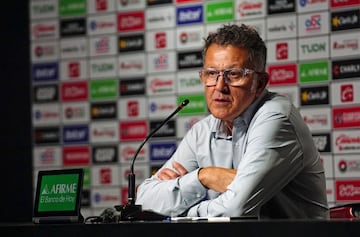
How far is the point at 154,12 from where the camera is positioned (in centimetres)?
530

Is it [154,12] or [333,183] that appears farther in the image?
[154,12]

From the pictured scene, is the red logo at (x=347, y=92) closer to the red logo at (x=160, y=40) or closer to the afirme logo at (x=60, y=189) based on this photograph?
the red logo at (x=160, y=40)

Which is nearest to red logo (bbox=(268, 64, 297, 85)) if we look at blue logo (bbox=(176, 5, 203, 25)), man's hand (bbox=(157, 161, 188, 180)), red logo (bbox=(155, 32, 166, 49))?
blue logo (bbox=(176, 5, 203, 25))

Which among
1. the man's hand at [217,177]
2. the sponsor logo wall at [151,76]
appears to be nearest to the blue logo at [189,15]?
the sponsor logo wall at [151,76]

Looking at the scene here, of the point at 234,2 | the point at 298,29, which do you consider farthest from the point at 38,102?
the point at 298,29

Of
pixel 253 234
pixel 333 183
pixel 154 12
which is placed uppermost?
pixel 154 12

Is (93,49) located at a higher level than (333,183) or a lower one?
higher

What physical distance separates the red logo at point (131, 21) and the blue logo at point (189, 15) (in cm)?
30

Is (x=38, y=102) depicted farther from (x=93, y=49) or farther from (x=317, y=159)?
(x=317, y=159)

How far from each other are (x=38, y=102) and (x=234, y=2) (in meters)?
1.74

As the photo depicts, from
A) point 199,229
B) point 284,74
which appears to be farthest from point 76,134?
point 199,229

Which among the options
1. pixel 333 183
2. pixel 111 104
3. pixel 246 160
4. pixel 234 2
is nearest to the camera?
pixel 246 160

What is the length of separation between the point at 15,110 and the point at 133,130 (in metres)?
1.01

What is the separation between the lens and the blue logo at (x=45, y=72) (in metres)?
5.56
